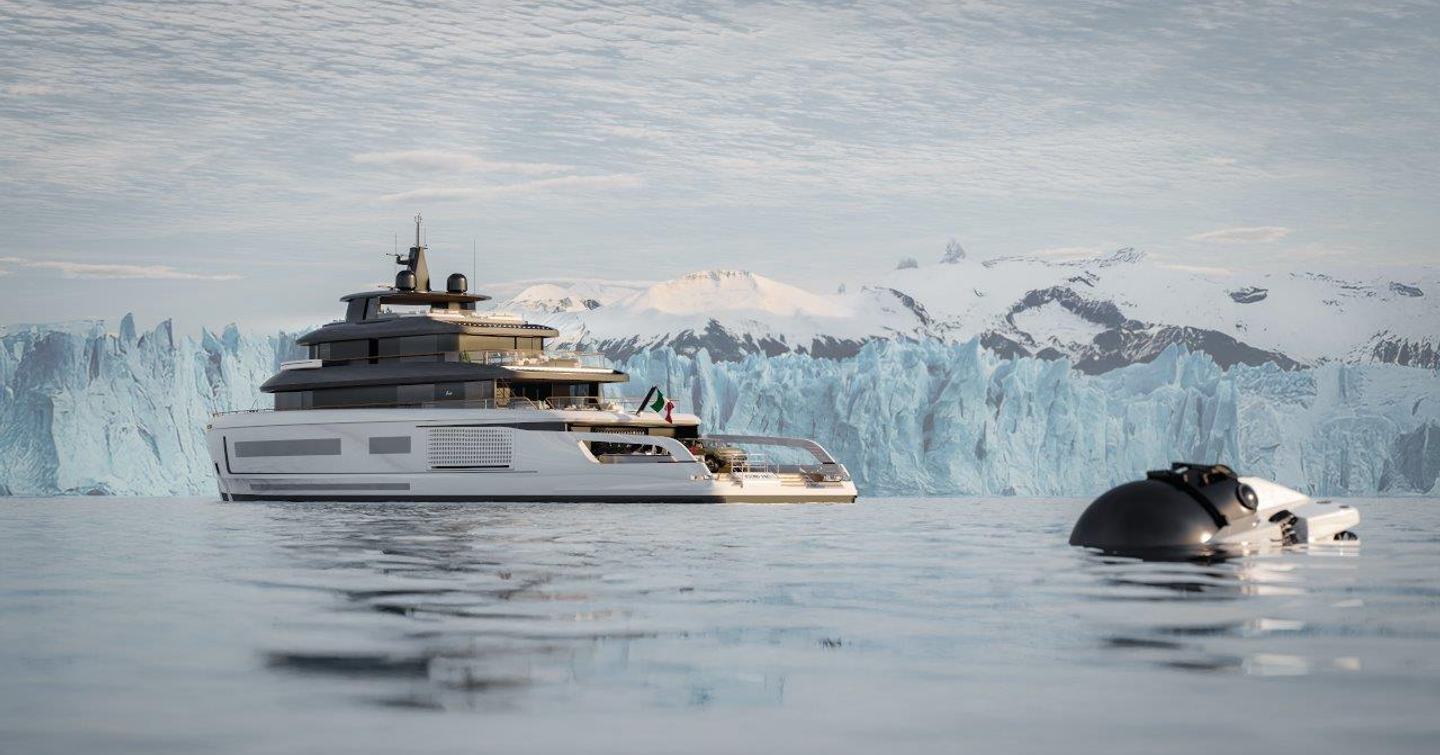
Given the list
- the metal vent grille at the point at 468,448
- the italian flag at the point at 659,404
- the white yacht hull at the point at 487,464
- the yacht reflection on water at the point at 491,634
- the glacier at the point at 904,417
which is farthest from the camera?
the glacier at the point at 904,417

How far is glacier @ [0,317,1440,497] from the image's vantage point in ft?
290

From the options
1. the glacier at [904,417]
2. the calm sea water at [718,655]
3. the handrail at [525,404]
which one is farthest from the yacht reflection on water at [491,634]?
the glacier at [904,417]

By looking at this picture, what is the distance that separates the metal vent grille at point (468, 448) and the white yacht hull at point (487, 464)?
4 cm

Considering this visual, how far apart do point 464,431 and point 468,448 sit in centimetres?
67

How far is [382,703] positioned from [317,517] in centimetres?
3511

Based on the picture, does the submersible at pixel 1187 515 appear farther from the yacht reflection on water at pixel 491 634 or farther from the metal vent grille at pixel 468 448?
the metal vent grille at pixel 468 448

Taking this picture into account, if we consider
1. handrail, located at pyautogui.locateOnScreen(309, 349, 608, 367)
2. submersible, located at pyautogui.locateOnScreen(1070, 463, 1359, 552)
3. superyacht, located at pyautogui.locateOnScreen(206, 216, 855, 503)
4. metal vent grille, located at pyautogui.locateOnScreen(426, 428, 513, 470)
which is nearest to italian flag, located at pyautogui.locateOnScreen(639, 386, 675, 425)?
superyacht, located at pyautogui.locateOnScreen(206, 216, 855, 503)

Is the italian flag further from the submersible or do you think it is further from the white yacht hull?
the submersible

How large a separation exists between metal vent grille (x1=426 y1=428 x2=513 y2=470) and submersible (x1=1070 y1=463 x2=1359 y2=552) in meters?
34.1

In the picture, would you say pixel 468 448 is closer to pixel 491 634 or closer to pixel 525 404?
pixel 525 404

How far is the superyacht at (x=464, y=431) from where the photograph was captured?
2168 inches

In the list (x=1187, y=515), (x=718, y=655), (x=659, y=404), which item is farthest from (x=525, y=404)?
(x=718, y=655)

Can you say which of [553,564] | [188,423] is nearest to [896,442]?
[188,423]

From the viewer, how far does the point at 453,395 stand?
190ft
